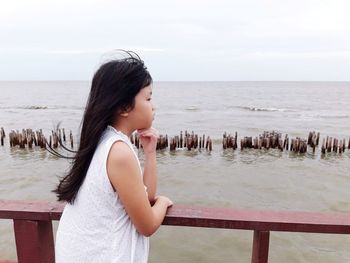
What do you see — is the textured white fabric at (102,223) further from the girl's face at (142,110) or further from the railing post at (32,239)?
the railing post at (32,239)

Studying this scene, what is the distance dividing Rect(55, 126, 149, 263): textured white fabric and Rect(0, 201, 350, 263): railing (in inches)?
9.6

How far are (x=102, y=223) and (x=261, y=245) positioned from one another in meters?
0.83

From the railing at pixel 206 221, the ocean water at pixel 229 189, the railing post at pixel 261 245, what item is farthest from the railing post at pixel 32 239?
the railing post at pixel 261 245

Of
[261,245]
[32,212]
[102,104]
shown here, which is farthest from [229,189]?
[102,104]

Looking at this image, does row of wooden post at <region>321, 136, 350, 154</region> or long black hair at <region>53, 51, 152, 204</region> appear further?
row of wooden post at <region>321, 136, 350, 154</region>

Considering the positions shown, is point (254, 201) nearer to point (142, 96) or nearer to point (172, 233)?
point (172, 233)

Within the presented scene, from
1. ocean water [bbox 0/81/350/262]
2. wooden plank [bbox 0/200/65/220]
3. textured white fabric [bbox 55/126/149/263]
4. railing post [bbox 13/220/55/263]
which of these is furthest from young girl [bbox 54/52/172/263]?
ocean water [bbox 0/81/350/262]

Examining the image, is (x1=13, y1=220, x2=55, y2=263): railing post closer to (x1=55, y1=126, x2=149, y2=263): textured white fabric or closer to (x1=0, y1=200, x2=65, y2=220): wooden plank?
(x1=0, y1=200, x2=65, y2=220): wooden plank

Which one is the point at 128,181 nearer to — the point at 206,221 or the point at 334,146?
the point at 206,221

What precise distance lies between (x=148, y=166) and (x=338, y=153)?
17792 mm

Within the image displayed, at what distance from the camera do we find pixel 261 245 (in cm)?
171

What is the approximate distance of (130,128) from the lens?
1593 mm

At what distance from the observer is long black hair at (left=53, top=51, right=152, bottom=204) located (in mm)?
1501

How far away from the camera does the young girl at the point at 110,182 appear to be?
1.42 meters
